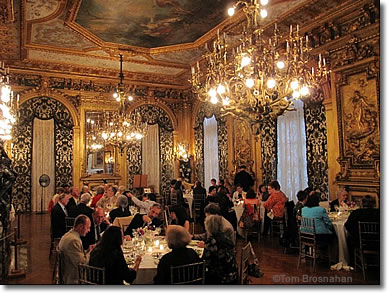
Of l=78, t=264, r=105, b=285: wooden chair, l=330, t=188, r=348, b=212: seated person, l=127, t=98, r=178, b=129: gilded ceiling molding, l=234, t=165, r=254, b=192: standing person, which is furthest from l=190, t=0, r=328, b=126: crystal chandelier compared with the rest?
l=127, t=98, r=178, b=129: gilded ceiling molding

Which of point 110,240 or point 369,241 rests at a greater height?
point 110,240

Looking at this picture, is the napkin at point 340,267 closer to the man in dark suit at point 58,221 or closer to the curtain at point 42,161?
the man in dark suit at point 58,221

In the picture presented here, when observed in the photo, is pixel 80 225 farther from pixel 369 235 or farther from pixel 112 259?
pixel 369 235

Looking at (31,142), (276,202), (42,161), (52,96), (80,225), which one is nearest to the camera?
(80,225)

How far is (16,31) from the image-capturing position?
856 centimetres

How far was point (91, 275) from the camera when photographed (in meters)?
3.06

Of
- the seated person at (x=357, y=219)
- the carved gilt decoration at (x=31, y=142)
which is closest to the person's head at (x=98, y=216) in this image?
the seated person at (x=357, y=219)

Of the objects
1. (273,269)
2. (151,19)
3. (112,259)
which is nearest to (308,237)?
(273,269)

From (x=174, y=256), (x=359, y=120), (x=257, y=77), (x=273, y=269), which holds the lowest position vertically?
(x=273, y=269)

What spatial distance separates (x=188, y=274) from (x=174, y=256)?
0.64 feet

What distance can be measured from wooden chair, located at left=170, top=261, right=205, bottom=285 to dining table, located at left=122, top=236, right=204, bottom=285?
53 cm

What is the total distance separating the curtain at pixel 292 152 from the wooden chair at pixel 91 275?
6958 millimetres

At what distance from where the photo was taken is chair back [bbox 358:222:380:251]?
5000 millimetres

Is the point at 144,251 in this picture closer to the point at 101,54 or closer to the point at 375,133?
the point at 375,133
